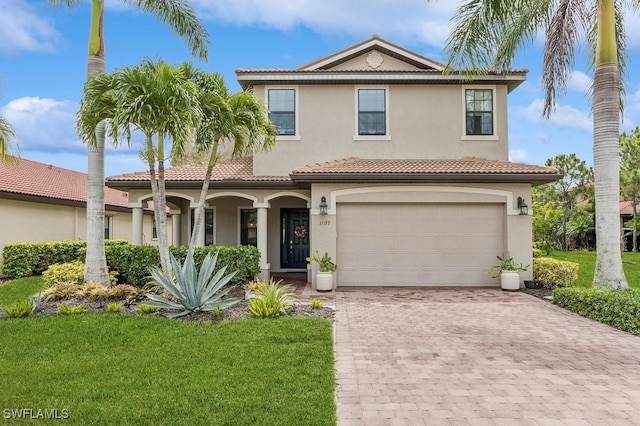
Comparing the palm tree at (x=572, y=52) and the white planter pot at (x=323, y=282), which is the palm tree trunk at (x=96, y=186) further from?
the palm tree at (x=572, y=52)

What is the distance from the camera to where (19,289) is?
39.7 feet

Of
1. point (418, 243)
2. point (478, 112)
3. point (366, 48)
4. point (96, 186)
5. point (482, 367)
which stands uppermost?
point (366, 48)

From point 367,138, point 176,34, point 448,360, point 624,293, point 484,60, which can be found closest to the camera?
point 448,360

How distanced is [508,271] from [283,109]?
9110 millimetres

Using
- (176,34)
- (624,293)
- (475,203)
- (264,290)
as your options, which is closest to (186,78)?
(176,34)

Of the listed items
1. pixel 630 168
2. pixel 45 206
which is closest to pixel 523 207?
pixel 630 168

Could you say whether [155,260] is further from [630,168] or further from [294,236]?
[630,168]

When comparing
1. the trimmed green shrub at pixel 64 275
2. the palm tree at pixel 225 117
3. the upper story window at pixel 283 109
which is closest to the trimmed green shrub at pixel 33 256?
the trimmed green shrub at pixel 64 275

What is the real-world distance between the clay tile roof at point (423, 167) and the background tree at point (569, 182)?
20733 mm

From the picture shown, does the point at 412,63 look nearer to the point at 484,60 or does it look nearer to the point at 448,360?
the point at 484,60

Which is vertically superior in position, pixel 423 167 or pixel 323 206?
pixel 423 167

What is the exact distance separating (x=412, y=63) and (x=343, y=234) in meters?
7.11

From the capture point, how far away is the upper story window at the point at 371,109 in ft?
48.7

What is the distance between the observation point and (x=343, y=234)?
1294 centimetres
